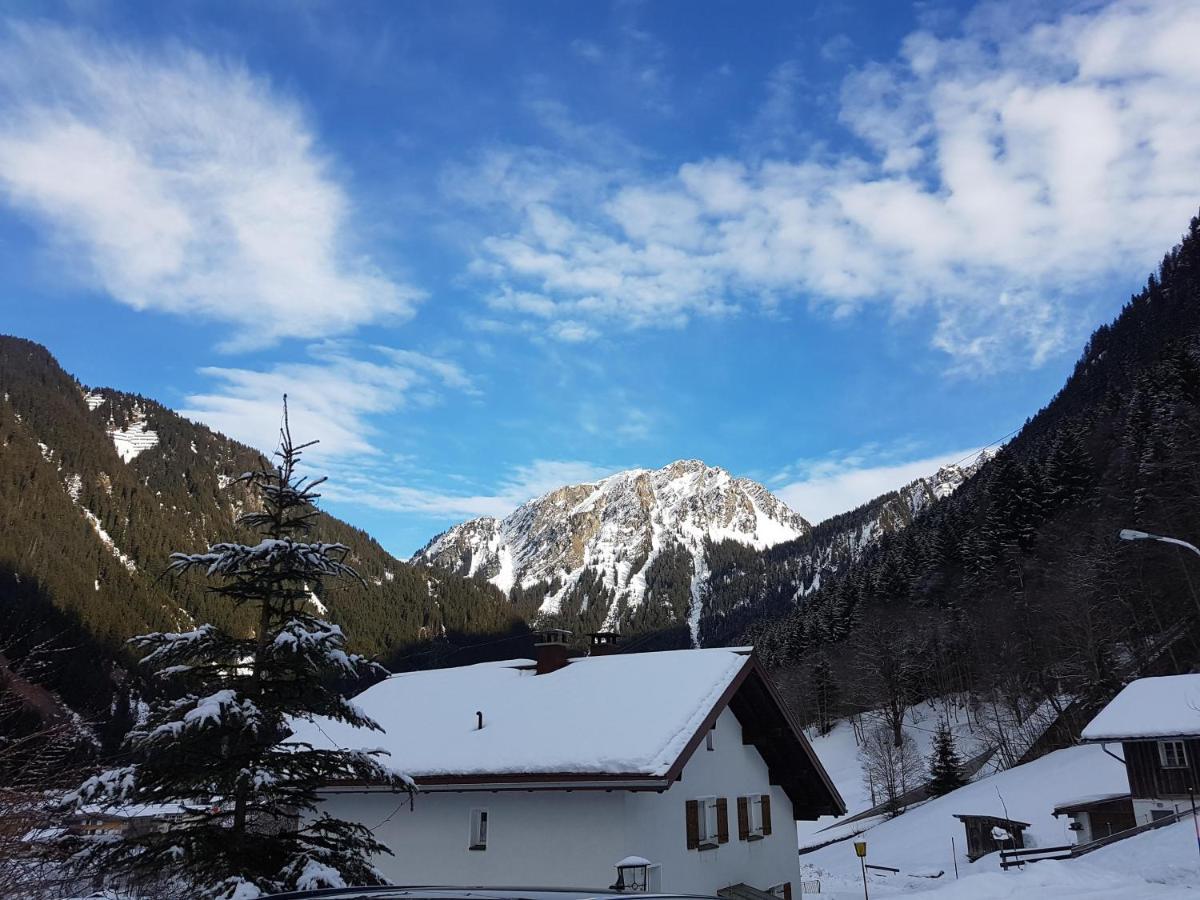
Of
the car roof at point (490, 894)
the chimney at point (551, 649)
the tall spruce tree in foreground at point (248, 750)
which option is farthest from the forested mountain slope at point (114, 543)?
the car roof at point (490, 894)

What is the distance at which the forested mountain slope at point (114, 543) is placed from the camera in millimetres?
105562

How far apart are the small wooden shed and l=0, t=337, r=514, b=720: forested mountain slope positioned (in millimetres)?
83798

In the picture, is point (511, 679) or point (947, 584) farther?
point (947, 584)

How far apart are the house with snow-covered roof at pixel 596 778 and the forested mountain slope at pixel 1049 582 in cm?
3426

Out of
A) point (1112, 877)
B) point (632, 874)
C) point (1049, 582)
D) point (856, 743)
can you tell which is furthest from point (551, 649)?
point (856, 743)

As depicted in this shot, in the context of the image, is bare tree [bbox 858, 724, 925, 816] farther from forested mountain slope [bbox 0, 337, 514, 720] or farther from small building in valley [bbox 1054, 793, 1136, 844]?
forested mountain slope [bbox 0, 337, 514, 720]

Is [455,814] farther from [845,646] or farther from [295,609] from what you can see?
[845,646]

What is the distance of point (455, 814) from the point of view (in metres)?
17.6

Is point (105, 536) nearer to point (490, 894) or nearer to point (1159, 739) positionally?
point (1159, 739)

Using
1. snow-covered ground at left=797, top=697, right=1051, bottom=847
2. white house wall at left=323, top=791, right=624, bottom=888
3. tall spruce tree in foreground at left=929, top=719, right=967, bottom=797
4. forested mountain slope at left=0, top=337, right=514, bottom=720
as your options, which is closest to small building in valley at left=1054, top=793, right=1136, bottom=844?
tall spruce tree in foreground at left=929, top=719, right=967, bottom=797

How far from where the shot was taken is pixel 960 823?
3838 cm

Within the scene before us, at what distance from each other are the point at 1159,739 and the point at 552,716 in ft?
82.3

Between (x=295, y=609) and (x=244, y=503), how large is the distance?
206118 mm

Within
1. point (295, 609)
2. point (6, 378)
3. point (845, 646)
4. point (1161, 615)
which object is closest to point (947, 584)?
point (845, 646)
